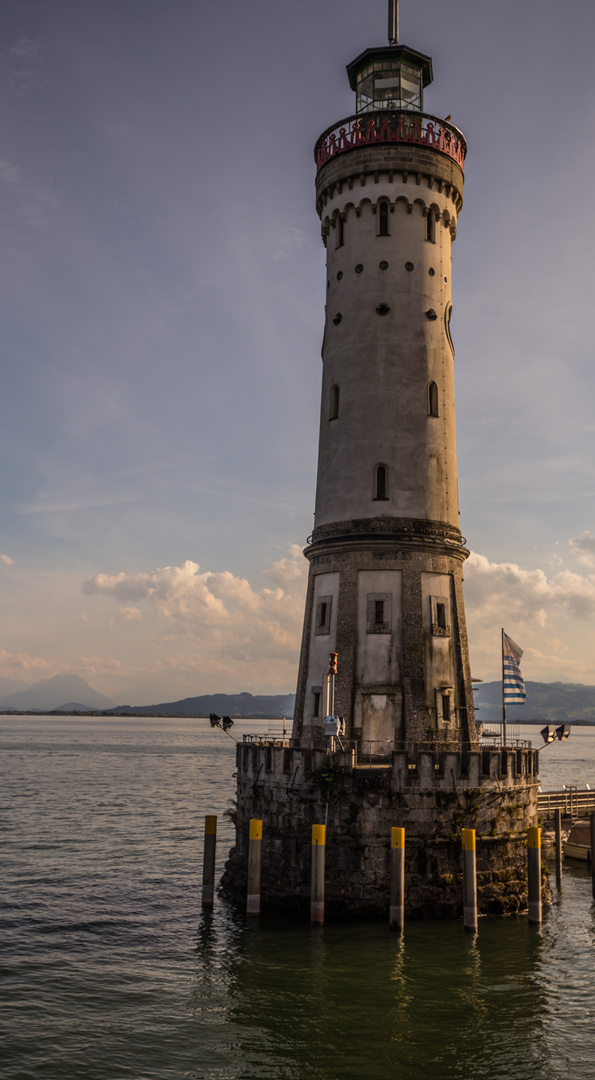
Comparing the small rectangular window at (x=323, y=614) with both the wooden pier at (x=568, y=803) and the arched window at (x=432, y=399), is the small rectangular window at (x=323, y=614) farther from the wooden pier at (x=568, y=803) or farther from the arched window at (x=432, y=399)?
the wooden pier at (x=568, y=803)

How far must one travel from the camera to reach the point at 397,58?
150 feet

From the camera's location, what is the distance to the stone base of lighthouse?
1280 inches

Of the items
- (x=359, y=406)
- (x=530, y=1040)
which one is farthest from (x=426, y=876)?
(x=359, y=406)

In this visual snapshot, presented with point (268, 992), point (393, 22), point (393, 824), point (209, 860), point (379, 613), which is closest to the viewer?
point (268, 992)

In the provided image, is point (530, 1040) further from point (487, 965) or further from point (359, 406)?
point (359, 406)

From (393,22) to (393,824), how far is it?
132 feet

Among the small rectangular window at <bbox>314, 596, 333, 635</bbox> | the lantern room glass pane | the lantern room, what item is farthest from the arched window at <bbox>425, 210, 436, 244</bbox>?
the small rectangular window at <bbox>314, 596, 333, 635</bbox>

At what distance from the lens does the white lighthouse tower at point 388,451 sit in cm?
3909

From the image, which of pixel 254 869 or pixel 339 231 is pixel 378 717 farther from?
pixel 339 231

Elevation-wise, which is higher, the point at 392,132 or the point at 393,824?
the point at 392,132

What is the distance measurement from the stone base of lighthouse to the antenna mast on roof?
36.7 metres

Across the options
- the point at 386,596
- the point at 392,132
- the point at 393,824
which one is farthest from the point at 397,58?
the point at 393,824

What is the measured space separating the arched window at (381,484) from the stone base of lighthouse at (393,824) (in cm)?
1239

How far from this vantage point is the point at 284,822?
34.6 m
